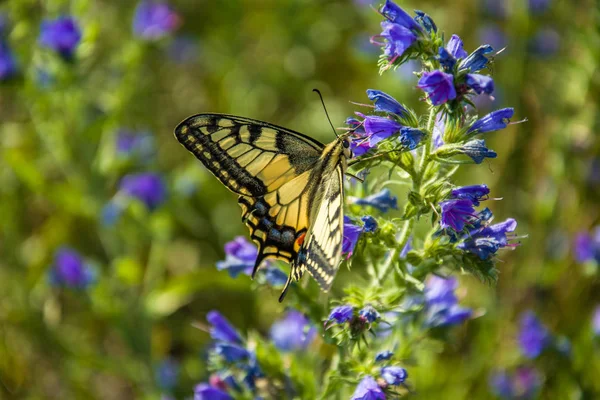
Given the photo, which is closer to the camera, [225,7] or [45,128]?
[45,128]

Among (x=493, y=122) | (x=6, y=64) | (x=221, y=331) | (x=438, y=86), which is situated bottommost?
(x=221, y=331)

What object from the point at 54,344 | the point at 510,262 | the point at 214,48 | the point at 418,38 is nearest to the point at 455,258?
the point at 418,38

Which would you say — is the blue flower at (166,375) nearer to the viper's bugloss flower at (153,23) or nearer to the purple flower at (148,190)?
the purple flower at (148,190)

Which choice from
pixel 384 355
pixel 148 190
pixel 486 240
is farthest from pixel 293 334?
pixel 148 190

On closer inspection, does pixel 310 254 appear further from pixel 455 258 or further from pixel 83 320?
pixel 83 320

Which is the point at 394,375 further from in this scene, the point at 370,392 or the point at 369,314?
the point at 369,314

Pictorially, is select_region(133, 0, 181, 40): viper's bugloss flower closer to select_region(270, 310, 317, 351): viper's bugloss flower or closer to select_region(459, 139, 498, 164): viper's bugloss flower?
select_region(270, 310, 317, 351): viper's bugloss flower
